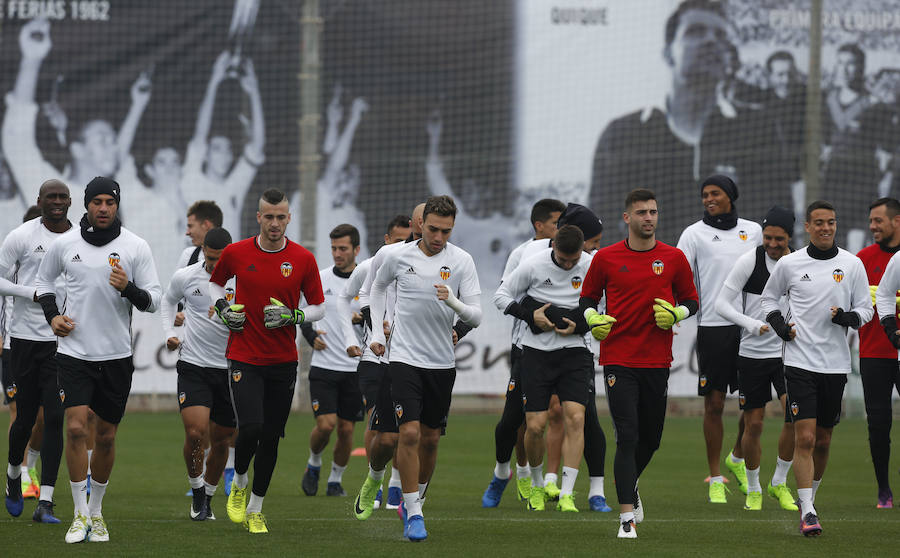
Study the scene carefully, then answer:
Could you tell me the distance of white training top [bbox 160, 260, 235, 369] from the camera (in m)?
10.7

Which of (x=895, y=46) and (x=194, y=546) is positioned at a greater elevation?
(x=895, y=46)

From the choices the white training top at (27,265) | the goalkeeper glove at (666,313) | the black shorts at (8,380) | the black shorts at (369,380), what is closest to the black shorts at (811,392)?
the goalkeeper glove at (666,313)

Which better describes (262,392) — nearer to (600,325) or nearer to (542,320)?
(542,320)

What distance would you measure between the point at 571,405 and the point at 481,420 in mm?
11858

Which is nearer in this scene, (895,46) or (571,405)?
(571,405)

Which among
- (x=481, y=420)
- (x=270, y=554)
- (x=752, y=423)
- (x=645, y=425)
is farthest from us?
(x=481, y=420)

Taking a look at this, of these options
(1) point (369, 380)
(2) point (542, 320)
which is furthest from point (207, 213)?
(2) point (542, 320)

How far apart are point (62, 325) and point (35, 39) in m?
17.5

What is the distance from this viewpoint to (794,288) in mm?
9984

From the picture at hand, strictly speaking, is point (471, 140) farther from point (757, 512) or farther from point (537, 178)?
point (757, 512)

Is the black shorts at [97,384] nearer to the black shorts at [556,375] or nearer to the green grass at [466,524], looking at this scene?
the green grass at [466,524]

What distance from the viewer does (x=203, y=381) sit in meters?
10.7

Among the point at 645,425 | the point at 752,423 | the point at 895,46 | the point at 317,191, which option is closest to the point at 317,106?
the point at 317,191

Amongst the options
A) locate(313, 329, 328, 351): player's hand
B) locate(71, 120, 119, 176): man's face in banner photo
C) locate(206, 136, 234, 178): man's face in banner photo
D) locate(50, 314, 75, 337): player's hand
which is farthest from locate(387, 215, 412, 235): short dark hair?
locate(71, 120, 119, 176): man's face in banner photo
